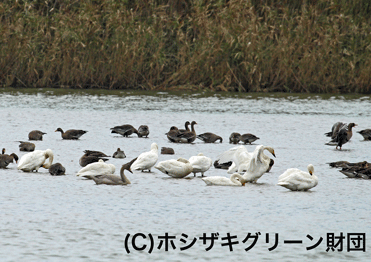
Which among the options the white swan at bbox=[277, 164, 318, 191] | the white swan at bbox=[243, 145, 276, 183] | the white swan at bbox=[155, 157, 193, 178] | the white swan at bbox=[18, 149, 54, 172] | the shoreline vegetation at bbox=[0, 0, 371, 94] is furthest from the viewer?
the shoreline vegetation at bbox=[0, 0, 371, 94]

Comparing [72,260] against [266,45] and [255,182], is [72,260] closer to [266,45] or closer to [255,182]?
[255,182]

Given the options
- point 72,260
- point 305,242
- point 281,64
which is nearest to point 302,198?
point 305,242

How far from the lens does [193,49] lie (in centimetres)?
3023

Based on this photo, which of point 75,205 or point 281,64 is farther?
point 281,64

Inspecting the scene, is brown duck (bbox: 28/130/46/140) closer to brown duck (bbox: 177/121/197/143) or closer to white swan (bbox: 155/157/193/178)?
brown duck (bbox: 177/121/197/143)

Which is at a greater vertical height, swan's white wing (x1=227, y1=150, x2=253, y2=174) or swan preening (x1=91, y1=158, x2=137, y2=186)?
swan's white wing (x1=227, y1=150, x2=253, y2=174)

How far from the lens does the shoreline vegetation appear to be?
2938 centimetres

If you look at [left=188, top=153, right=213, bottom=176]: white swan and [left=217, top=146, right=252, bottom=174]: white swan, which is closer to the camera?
[left=188, top=153, right=213, bottom=176]: white swan

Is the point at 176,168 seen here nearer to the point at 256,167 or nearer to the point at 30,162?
the point at 256,167

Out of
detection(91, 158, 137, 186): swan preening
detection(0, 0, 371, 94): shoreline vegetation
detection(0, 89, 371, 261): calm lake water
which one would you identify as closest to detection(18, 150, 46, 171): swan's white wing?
detection(0, 89, 371, 261): calm lake water

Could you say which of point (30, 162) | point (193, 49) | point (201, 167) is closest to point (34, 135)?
point (30, 162)

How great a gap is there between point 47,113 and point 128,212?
15.1 metres

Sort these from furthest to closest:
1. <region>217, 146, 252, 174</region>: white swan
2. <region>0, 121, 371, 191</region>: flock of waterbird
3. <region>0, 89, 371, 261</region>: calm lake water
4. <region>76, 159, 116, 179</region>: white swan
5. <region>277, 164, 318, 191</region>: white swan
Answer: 1. <region>217, 146, 252, 174</region>: white swan
2. <region>76, 159, 116, 179</region>: white swan
3. <region>0, 121, 371, 191</region>: flock of waterbird
4. <region>277, 164, 318, 191</region>: white swan
5. <region>0, 89, 371, 261</region>: calm lake water

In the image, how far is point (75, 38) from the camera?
29.2 m
